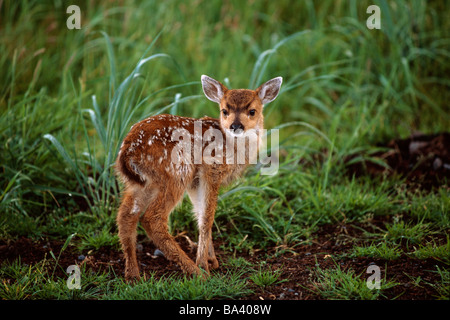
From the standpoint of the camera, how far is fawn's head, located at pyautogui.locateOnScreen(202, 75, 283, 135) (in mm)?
4262

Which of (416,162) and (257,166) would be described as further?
(416,162)

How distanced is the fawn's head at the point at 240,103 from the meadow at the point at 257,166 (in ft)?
1.11

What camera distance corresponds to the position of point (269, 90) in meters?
4.56

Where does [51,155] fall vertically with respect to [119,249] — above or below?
above

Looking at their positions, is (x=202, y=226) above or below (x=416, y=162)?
below

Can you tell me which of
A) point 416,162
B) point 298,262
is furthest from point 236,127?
point 416,162

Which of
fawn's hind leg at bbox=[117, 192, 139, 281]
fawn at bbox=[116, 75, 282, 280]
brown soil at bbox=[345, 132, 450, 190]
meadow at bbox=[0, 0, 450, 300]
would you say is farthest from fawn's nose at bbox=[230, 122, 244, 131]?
brown soil at bbox=[345, 132, 450, 190]

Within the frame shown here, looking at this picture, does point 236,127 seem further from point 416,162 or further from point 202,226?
point 416,162

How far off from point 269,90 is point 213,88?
49 cm

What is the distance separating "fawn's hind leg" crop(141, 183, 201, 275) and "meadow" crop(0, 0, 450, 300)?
0.13m

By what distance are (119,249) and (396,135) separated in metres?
3.47

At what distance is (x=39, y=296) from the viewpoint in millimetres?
3510

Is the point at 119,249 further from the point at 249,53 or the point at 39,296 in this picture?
the point at 249,53
